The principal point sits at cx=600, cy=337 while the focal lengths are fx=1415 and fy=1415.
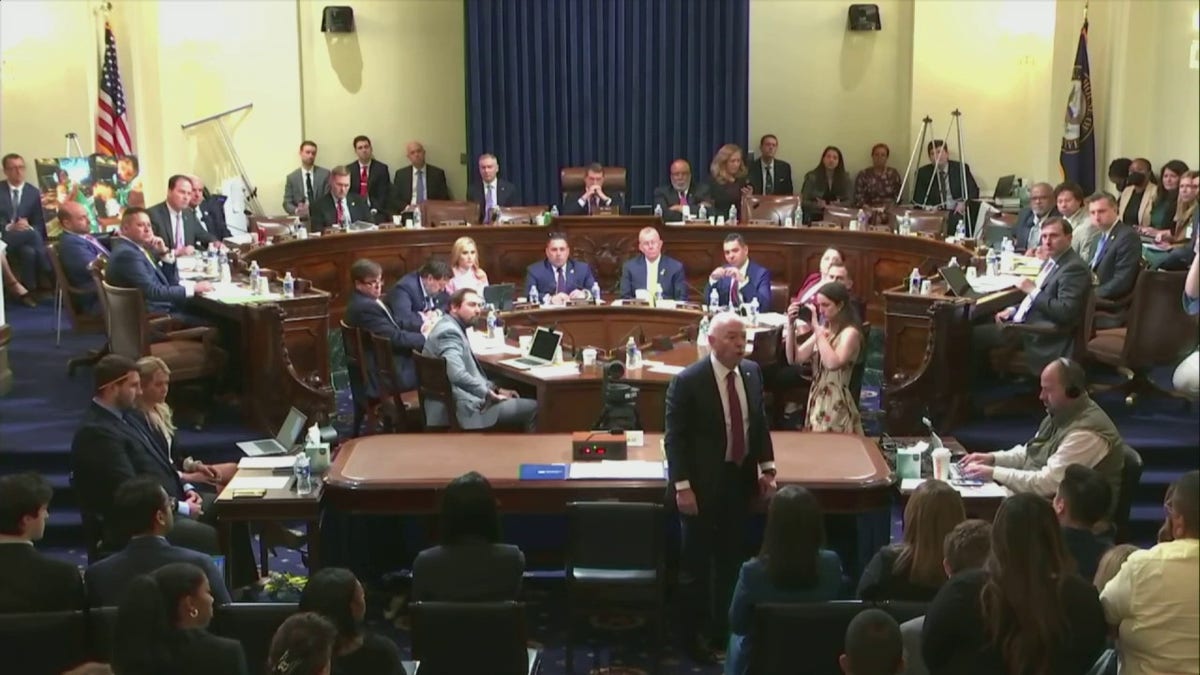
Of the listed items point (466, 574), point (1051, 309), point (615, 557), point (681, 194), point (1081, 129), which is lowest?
point (615, 557)

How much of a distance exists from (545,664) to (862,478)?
1.49m

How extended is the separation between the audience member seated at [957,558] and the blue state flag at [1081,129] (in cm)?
933

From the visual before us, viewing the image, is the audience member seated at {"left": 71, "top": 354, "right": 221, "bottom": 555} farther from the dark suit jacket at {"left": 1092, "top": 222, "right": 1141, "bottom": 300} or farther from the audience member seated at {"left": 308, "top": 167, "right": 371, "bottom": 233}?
the audience member seated at {"left": 308, "top": 167, "right": 371, "bottom": 233}


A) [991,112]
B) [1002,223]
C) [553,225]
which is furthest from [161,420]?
[991,112]

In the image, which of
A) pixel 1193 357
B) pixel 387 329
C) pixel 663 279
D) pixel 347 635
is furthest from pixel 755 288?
pixel 1193 357

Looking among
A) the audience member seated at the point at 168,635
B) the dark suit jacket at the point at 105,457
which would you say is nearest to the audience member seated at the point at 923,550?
the audience member seated at the point at 168,635

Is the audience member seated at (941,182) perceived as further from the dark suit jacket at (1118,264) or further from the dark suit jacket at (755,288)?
the dark suit jacket at (1118,264)

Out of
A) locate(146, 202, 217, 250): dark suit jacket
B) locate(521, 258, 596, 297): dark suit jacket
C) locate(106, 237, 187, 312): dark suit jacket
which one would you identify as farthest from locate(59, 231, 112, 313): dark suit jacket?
locate(521, 258, 596, 297): dark suit jacket

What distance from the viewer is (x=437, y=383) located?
7.28 metres

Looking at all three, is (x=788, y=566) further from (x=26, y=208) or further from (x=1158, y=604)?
(x=26, y=208)

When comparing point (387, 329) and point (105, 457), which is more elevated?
point (387, 329)

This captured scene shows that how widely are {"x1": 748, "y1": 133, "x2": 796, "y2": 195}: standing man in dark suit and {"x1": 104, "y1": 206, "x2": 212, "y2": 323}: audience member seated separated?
22.0 feet

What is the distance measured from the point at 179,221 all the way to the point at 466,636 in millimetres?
7594

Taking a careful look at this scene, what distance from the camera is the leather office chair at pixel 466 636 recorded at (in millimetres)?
4305
